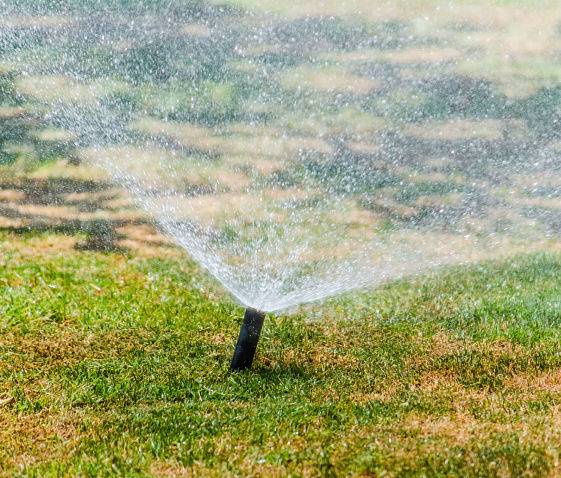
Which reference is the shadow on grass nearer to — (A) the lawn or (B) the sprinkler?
(A) the lawn

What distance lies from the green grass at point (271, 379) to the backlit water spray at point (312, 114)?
2.29 metres

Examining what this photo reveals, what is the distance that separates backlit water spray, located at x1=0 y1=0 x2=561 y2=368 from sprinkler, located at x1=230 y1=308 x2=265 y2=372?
13.6ft

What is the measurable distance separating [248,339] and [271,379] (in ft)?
0.98

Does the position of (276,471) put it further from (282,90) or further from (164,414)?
(282,90)

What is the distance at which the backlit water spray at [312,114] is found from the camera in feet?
36.8

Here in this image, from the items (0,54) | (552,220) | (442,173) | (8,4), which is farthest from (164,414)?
(8,4)

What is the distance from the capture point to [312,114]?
12.9 metres

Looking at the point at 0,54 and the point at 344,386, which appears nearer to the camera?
the point at 344,386

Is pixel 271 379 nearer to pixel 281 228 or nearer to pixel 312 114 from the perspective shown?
pixel 281 228

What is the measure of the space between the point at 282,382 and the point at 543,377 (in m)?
1.75

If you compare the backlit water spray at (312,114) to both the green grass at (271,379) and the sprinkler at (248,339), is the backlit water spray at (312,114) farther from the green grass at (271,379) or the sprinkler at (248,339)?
the sprinkler at (248,339)

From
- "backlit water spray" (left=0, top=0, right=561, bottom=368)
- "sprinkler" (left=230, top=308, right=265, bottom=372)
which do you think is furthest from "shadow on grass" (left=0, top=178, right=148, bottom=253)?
"sprinkler" (left=230, top=308, right=265, bottom=372)

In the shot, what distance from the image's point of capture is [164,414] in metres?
4.68

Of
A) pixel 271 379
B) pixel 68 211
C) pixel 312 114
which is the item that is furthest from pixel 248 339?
pixel 312 114
